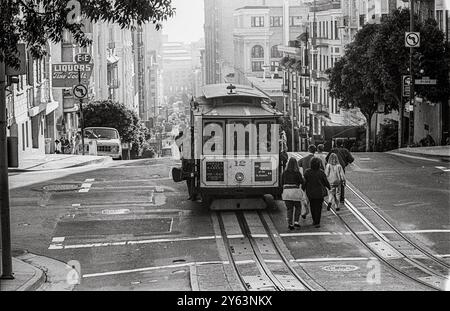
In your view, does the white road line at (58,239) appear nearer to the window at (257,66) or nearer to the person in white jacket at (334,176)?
the person in white jacket at (334,176)

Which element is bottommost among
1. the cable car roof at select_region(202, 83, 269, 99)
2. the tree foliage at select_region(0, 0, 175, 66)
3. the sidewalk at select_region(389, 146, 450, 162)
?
the sidewalk at select_region(389, 146, 450, 162)

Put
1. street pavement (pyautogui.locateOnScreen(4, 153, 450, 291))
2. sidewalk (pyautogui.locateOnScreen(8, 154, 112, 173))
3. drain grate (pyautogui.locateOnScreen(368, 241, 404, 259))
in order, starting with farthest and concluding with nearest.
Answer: sidewalk (pyautogui.locateOnScreen(8, 154, 112, 173)), drain grate (pyautogui.locateOnScreen(368, 241, 404, 259)), street pavement (pyautogui.locateOnScreen(4, 153, 450, 291))

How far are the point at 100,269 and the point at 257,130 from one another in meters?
6.47

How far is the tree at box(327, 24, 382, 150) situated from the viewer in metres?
48.1

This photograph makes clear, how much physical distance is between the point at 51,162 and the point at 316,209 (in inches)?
712

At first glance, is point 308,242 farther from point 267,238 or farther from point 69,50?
point 69,50

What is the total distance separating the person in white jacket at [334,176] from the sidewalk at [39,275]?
6.91m

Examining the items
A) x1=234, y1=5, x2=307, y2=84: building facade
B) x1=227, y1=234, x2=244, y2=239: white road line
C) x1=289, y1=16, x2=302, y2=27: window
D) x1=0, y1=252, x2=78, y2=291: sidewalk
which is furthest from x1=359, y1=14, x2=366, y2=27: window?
x1=289, y1=16, x2=302, y2=27: window

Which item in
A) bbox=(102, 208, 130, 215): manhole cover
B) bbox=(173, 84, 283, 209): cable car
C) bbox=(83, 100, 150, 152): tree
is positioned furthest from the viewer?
bbox=(83, 100, 150, 152): tree

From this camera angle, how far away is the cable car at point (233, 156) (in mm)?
21172

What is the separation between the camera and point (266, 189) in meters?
A: 21.3

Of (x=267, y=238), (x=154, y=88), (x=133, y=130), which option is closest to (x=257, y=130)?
(x=267, y=238)

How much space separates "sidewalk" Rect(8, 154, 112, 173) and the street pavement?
4.05m

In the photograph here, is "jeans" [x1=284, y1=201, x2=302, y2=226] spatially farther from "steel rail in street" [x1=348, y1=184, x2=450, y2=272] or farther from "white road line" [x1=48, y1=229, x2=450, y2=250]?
"steel rail in street" [x1=348, y1=184, x2=450, y2=272]
